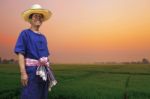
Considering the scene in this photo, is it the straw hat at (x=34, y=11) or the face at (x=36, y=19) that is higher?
the straw hat at (x=34, y=11)

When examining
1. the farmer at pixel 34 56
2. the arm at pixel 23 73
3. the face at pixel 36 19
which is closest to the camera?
the arm at pixel 23 73

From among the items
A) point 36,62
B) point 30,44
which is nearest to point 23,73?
point 36,62

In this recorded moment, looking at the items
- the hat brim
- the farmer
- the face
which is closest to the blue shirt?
the farmer

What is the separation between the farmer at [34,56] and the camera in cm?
575

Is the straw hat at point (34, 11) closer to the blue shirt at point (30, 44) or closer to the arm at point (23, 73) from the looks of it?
the blue shirt at point (30, 44)

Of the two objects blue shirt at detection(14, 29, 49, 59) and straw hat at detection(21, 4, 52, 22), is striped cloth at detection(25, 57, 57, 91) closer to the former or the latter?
blue shirt at detection(14, 29, 49, 59)

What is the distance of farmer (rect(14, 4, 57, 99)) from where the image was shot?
575 centimetres

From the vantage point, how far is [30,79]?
18.9ft

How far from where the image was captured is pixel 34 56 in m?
5.84

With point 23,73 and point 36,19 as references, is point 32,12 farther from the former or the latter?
point 23,73

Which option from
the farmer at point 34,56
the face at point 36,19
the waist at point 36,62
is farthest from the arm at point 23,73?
the face at point 36,19

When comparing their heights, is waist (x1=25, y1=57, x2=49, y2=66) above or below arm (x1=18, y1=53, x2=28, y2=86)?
above

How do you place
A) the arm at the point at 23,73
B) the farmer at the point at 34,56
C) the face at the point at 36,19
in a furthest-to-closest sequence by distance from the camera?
the face at the point at 36,19 < the farmer at the point at 34,56 < the arm at the point at 23,73

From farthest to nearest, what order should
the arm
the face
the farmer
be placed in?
the face < the farmer < the arm
